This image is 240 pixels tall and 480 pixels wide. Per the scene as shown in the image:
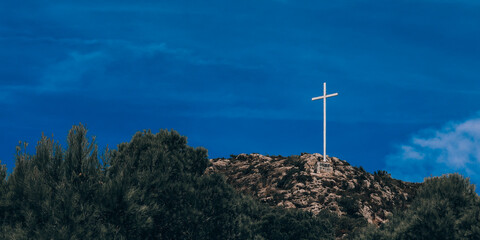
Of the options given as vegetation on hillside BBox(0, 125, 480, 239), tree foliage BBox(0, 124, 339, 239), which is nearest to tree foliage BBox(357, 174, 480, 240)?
vegetation on hillside BBox(0, 125, 480, 239)

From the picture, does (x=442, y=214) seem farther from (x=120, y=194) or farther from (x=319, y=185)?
(x=319, y=185)

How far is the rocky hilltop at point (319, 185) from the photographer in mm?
73125

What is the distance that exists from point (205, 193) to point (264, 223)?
14030 millimetres

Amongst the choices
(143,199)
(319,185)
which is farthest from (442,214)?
(319,185)

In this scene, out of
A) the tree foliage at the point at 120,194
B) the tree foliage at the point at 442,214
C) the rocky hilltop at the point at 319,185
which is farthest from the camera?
the rocky hilltop at the point at 319,185

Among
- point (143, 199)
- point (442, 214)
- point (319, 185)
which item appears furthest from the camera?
point (319, 185)

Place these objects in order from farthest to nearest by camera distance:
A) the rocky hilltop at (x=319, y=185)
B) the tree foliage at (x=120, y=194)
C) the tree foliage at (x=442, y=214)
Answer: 1. the rocky hilltop at (x=319, y=185)
2. the tree foliage at (x=442, y=214)
3. the tree foliage at (x=120, y=194)

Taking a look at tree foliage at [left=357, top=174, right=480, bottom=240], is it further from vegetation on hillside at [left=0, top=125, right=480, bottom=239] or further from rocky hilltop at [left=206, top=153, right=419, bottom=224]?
rocky hilltop at [left=206, top=153, right=419, bottom=224]

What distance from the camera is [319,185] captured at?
77875 millimetres

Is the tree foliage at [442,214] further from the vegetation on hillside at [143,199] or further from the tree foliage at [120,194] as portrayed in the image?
the tree foliage at [120,194]

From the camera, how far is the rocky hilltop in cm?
7312

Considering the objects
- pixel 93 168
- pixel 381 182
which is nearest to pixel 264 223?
pixel 93 168

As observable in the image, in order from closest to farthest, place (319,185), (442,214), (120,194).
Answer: (120,194) → (442,214) → (319,185)

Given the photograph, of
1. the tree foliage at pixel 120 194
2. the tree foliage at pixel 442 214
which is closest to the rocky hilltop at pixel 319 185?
the tree foliage at pixel 442 214
